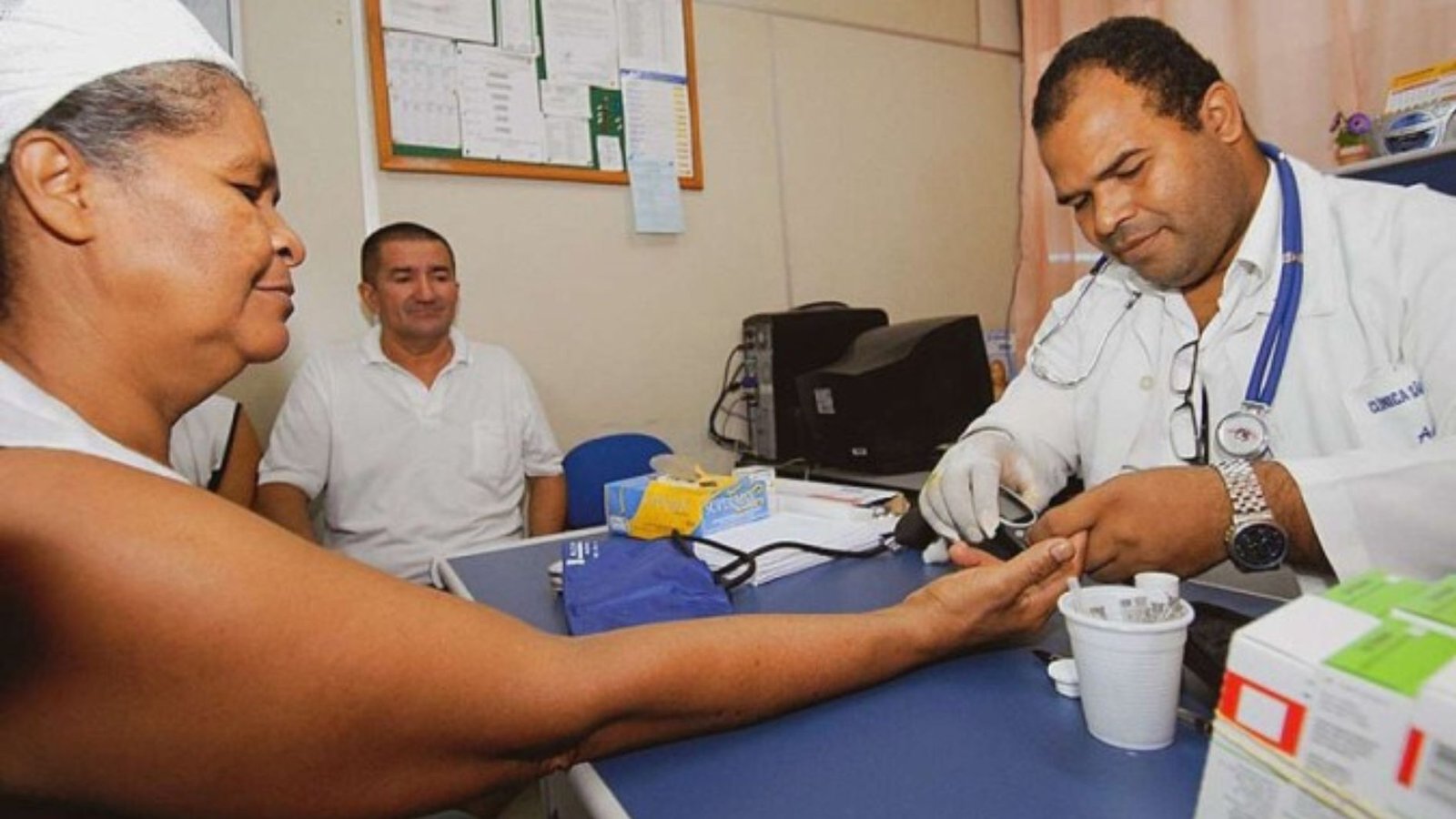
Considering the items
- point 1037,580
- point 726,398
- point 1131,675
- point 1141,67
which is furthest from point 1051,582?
Result: point 726,398

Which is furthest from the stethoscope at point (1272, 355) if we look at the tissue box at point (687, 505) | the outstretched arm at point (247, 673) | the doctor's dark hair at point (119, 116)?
the doctor's dark hair at point (119, 116)

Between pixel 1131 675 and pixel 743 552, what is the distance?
0.58 meters

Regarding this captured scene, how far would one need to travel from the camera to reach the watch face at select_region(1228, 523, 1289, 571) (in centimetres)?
82

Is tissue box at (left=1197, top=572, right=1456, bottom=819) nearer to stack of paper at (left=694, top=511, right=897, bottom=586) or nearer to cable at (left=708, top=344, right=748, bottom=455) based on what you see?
stack of paper at (left=694, top=511, right=897, bottom=586)

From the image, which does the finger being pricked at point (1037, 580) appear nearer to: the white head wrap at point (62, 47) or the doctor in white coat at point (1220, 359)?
the doctor in white coat at point (1220, 359)

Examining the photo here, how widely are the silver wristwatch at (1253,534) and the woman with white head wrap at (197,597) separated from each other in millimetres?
194

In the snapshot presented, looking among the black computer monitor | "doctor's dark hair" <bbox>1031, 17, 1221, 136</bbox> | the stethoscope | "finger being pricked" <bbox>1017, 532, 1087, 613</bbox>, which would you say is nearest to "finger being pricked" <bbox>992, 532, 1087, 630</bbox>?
"finger being pricked" <bbox>1017, 532, 1087, 613</bbox>

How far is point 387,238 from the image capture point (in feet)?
7.07

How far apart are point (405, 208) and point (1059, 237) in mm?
2490

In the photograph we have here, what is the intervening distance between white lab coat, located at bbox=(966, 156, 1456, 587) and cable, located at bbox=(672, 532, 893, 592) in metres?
0.40

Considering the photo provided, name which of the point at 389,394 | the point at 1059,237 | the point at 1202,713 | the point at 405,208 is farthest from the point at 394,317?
the point at 1059,237

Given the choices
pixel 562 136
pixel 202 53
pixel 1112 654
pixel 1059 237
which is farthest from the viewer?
pixel 1059 237

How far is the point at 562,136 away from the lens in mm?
2510

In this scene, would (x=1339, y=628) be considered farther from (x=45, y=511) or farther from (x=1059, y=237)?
(x=1059, y=237)
